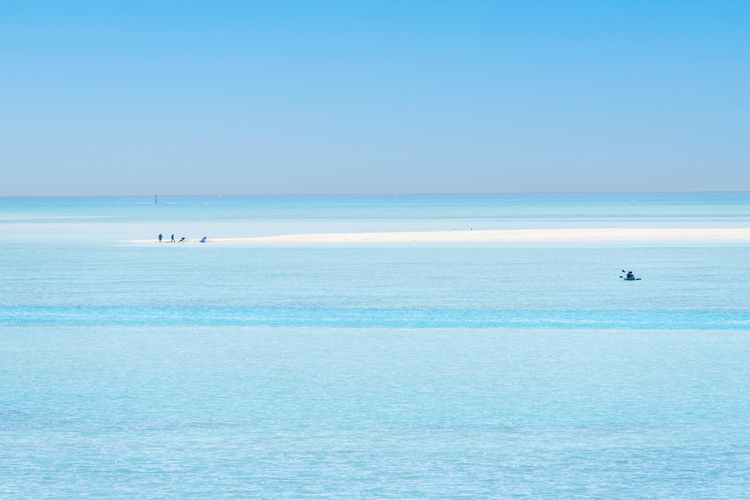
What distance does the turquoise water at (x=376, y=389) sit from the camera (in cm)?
941

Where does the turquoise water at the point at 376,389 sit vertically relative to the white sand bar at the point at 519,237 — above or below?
above

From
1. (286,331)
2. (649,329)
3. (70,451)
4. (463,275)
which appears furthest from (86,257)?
(70,451)

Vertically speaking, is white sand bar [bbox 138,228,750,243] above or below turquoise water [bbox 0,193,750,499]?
below

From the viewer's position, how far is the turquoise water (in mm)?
9406

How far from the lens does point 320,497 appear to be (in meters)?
8.81

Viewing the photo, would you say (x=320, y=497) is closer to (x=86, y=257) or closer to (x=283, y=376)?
(x=283, y=376)

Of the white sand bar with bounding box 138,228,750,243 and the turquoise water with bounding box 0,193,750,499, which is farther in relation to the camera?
the white sand bar with bounding box 138,228,750,243

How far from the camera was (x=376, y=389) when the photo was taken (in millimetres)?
13734

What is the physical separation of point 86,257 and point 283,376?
1232 inches

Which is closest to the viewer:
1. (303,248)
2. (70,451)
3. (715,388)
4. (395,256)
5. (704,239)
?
(70,451)

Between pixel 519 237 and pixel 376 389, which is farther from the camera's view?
pixel 519 237

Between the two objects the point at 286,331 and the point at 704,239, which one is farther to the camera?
the point at 704,239

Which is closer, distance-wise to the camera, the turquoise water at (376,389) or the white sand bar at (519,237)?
the turquoise water at (376,389)

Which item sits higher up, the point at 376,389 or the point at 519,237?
the point at 376,389
